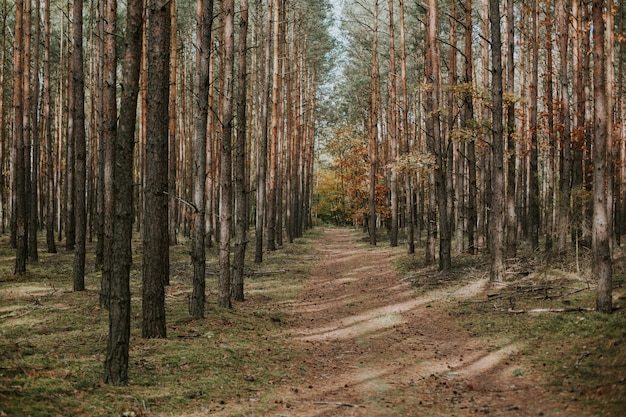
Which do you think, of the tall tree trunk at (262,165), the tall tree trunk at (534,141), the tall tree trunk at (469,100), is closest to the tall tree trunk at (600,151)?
the tall tree trunk at (469,100)

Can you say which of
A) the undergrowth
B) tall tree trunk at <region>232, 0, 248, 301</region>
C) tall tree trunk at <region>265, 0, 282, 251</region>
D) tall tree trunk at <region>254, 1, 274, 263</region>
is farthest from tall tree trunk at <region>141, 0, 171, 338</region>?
tall tree trunk at <region>265, 0, 282, 251</region>

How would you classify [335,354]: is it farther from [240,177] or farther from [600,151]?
[600,151]

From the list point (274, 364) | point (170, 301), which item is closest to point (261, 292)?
point (170, 301)

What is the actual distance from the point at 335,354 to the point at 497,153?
23.3 ft

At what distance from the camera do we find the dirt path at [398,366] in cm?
613

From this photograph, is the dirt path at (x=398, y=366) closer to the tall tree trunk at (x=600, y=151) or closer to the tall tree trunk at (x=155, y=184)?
the tall tree trunk at (x=600, y=151)

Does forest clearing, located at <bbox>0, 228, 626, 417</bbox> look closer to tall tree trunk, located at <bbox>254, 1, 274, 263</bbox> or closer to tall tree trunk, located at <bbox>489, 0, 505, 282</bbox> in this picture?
tall tree trunk, located at <bbox>489, 0, 505, 282</bbox>

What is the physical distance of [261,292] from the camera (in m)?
14.2

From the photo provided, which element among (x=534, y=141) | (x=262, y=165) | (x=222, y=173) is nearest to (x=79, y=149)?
(x=222, y=173)

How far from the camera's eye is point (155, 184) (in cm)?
802

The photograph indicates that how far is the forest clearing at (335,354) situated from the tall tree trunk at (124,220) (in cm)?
36

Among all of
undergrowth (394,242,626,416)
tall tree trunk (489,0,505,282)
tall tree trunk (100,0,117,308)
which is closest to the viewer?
undergrowth (394,242,626,416)

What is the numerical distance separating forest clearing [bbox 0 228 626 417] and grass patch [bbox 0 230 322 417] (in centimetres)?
3

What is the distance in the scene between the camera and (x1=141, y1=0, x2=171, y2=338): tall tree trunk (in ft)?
25.1
